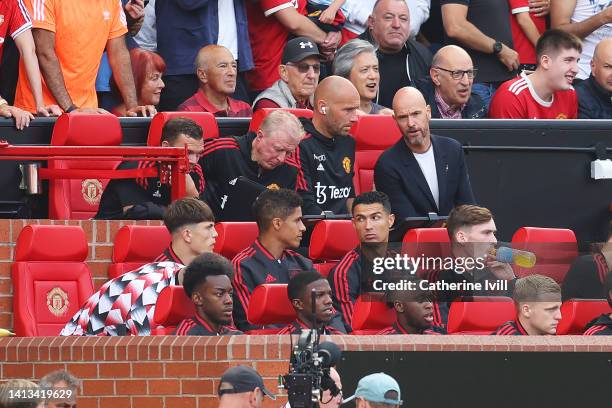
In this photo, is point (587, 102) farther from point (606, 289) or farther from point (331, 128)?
point (606, 289)

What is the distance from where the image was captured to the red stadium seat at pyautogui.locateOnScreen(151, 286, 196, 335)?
9.66 meters

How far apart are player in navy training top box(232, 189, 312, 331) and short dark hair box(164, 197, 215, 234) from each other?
1.04ft

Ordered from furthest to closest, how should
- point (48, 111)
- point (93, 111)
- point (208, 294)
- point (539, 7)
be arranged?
point (539, 7)
point (93, 111)
point (48, 111)
point (208, 294)

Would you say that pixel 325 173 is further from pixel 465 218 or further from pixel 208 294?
pixel 208 294

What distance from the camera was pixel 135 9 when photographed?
43.0 feet

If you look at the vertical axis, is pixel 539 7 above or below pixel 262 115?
above

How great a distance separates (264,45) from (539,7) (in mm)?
2572

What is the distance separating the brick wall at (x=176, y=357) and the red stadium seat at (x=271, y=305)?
584 mm

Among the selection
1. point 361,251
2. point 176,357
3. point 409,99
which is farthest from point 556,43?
point 176,357

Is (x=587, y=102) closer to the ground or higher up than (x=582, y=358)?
higher up

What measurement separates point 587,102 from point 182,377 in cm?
544

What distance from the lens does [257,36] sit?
13789 millimetres

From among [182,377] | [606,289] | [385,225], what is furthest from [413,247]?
[182,377]

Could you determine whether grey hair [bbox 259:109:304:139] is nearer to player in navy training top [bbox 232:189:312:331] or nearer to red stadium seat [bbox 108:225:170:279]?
player in navy training top [bbox 232:189:312:331]
